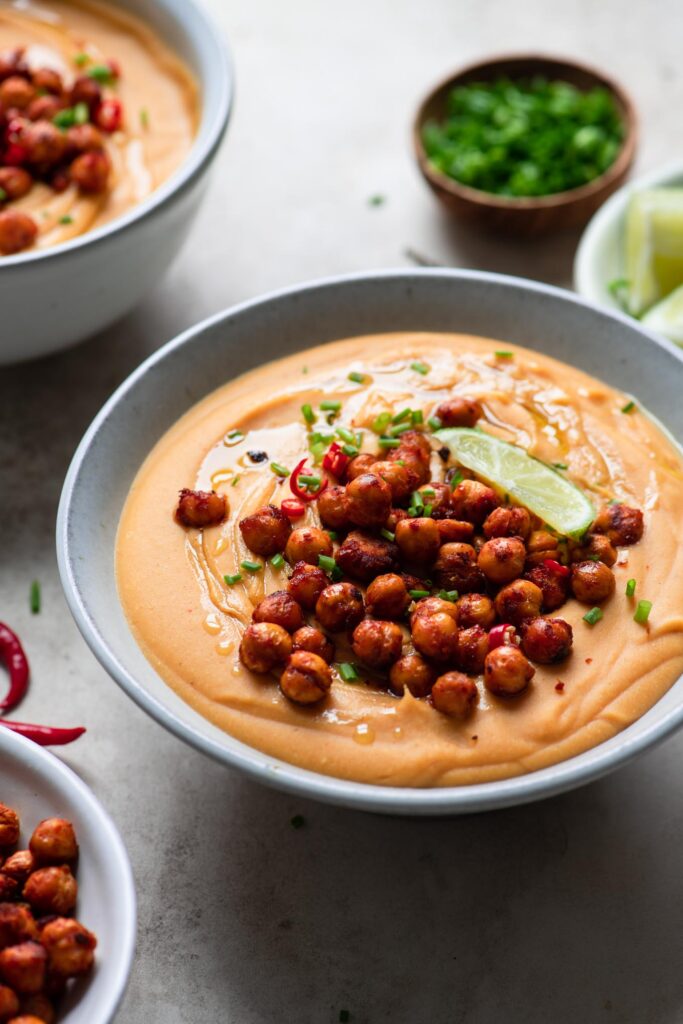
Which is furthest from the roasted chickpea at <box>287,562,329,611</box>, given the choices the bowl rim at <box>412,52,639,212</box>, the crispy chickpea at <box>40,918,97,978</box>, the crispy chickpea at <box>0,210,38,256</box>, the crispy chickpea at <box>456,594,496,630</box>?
the bowl rim at <box>412,52,639,212</box>

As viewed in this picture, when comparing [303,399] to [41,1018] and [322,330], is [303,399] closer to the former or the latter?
[322,330]

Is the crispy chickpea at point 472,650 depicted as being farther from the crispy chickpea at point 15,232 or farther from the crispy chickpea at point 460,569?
the crispy chickpea at point 15,232

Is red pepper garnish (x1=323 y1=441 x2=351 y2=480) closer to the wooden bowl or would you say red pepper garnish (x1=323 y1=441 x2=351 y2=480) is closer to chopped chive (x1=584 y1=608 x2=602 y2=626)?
chopped chive (x1=584 y1=608 x2=602 y2=626)

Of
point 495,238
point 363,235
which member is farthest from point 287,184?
point 495,238

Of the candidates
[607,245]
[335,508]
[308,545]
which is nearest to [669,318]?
[607,245]

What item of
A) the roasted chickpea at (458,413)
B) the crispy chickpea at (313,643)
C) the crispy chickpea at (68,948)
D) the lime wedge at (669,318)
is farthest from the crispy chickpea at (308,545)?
the lime wedge at (669,318)

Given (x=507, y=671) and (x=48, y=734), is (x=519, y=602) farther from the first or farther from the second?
(x=48, y=734)
